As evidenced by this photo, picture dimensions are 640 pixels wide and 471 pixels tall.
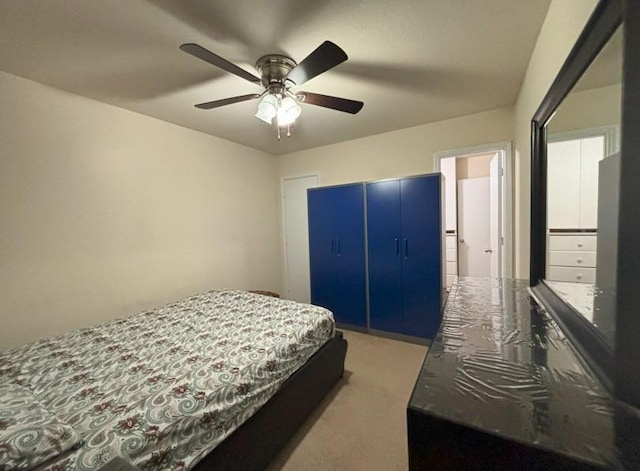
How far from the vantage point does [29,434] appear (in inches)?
33.9

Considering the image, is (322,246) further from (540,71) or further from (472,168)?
(472,168)

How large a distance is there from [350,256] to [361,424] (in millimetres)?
1837

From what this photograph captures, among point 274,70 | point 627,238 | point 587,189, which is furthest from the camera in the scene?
point 274,70

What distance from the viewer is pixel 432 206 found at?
277 centimetres

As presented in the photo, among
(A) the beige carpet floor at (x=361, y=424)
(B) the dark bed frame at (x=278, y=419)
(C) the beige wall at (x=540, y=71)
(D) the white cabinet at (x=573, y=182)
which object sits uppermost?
(C) the beige wall at (x=540, y=71)

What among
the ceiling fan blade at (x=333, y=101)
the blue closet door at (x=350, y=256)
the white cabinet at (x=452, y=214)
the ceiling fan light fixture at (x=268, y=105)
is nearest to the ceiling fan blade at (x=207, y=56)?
the ceiling fan light fixture at (x=268, y=105)

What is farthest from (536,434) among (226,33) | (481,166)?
(481,166)

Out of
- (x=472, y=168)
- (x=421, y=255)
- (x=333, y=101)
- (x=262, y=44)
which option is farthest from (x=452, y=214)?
(x=262, y=44)

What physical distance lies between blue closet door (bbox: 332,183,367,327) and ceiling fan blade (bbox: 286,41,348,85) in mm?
1779

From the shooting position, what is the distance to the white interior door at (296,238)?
13.5ft

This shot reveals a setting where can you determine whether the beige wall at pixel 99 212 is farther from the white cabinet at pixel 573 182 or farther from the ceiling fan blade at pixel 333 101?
the white cabinet at pixel 573 182

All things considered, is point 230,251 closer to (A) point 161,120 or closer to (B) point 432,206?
(A) point 161,120

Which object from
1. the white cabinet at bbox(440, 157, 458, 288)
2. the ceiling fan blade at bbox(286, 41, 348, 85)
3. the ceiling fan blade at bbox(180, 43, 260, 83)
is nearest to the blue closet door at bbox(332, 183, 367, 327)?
the ceiling fan blade at bbox(286, 41, 348, 85)

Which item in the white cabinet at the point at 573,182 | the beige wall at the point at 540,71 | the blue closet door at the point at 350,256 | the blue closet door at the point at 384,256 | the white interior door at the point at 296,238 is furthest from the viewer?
the white interior door at the point at 296,238
